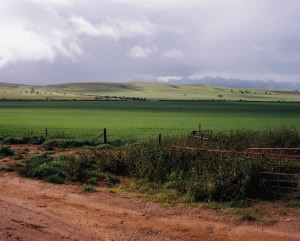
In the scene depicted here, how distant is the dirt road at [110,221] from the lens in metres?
7.77

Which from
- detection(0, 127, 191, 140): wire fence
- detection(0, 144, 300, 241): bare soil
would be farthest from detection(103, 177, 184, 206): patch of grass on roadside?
detection(0, 127, 191, 140): wire fence

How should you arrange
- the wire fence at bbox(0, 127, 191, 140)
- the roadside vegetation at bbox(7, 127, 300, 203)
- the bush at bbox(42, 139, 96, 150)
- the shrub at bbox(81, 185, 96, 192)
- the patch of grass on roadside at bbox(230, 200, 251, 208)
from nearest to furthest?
the patch of grass on roadside at bbox(230, 200, 251, 208), the roadside vegetation at bbox(7, 127, 300, 203), the shrub at bbox(81, 185, 96, 192), the bush at bbox(42, 139, 96, 150), the wire fence at bbox(0, 127, 191, 140)

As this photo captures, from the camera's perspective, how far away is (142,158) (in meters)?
14.2

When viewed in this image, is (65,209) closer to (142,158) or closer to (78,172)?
(78,172)

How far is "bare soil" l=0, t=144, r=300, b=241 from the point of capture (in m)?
7.81

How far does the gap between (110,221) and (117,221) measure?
202 millimetres

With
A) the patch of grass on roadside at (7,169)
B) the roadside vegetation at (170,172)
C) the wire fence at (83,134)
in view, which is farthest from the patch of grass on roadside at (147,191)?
the wire fence at (83,134)

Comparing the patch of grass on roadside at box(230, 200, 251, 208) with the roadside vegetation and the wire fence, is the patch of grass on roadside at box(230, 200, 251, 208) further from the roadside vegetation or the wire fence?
the wire fence

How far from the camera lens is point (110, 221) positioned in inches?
349

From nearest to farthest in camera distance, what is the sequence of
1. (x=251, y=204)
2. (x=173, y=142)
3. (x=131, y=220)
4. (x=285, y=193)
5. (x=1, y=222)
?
(x=1, y=222), (x=131, y=220), (x=251, y=204), (x=285, y=193), (x=173, y=142)

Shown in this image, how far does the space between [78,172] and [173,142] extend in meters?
6.53

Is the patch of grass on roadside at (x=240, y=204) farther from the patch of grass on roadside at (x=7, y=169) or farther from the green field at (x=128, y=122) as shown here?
the green field at (x=128, y=122)

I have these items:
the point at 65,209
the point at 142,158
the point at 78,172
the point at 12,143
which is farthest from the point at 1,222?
the point at 12,143

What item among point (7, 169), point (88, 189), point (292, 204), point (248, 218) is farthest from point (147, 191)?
point (7, 169)
